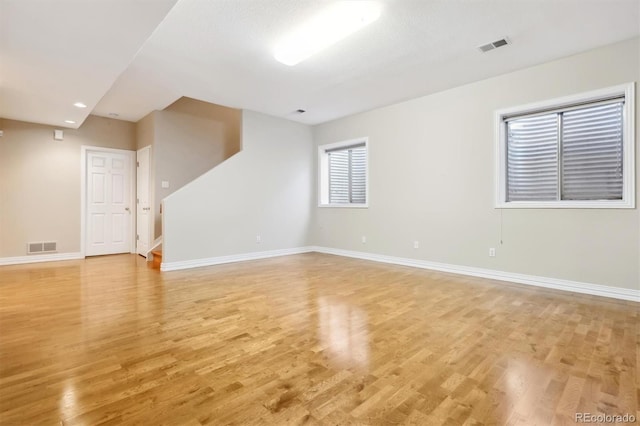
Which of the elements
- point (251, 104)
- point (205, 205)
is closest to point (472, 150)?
point (251, 104)

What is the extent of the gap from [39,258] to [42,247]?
21 centimetres

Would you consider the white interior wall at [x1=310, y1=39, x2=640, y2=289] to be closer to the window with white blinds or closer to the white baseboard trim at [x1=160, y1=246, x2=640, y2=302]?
the white baseboard trim at [x1=160, y1=246, x2=640, y2=302]

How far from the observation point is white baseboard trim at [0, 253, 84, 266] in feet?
17.7

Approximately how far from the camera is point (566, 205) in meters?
3.74

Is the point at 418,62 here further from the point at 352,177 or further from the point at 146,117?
the point at 146,117

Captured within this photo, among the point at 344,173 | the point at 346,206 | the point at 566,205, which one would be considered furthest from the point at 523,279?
the point at 344,173

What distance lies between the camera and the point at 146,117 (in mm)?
6230

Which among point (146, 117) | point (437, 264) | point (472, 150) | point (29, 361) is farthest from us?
point (146, 117)

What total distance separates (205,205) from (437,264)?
13.3 ft

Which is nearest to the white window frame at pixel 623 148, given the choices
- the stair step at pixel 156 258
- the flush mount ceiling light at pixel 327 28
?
the flush mount ceiling light at pixel 327 28

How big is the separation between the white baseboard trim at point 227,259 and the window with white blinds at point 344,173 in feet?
4.23

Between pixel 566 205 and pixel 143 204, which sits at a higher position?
pixel 143 204

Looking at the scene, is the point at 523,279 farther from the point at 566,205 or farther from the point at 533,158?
the point at 533,158

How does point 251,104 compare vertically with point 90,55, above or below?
above
